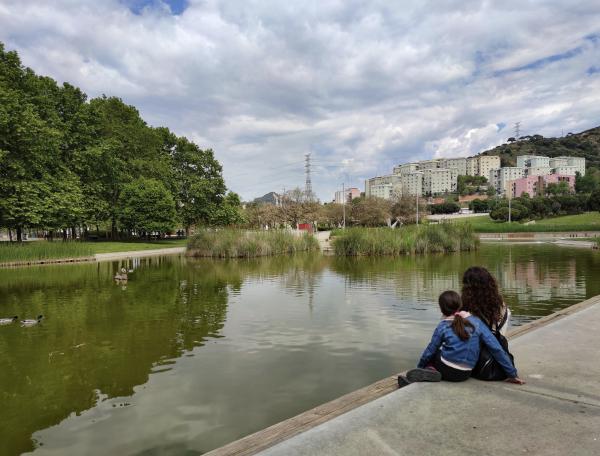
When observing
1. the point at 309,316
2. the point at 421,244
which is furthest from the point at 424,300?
the point at 421,244

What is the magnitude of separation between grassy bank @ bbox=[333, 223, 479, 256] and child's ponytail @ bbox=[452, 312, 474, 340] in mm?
24166

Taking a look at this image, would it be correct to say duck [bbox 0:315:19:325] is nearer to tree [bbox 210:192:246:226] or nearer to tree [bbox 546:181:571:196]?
tree [bbox 210:192:246:226]

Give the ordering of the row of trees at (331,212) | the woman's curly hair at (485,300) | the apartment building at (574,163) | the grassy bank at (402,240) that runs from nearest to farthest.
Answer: the woman's curly hair at (485,300) < the grassy bank at (402,240) < the row of trees at (331,212) < the apartment building at (574,163)

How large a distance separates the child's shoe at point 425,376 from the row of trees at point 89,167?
2998 cm

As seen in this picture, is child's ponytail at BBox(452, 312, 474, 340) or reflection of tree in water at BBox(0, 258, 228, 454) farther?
reflection of tree in water at BBox(0, 258, 228, 454)

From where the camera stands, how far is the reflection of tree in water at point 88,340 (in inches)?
226

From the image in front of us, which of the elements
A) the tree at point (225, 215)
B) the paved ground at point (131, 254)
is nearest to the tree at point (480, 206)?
the tree at point (225, 215)

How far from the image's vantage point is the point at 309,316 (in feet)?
34.6

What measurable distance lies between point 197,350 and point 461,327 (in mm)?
5124

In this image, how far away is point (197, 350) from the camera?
788 cm

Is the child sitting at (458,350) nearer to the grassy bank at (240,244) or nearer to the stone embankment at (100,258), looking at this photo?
the grassy bank at (240,244)

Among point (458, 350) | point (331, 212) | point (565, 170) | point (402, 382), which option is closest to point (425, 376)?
point (402, 382)

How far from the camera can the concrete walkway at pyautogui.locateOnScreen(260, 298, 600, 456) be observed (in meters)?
3.07

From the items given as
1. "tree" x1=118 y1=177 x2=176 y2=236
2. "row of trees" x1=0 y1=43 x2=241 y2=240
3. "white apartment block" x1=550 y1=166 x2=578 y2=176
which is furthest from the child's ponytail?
"white apartment block" x1=550 y1=166 x2=578 y2=176
